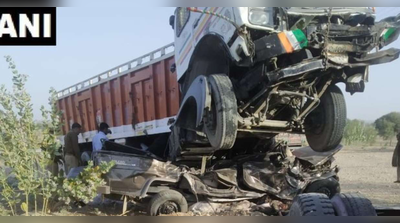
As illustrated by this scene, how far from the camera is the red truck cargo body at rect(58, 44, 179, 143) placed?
761 cm

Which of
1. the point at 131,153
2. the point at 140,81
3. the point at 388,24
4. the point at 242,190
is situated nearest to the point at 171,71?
the point at 140,81

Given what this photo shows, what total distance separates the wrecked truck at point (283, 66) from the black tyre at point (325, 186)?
1200mm

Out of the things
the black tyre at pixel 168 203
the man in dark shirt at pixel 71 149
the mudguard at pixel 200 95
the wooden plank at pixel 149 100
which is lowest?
the black tyre at pixel 168 203

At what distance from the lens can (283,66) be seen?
4645 millimetres

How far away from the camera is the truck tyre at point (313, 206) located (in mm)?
3234

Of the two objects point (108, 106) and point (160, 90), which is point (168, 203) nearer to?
point (160, 90)

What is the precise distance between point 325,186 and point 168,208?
2.19 metres

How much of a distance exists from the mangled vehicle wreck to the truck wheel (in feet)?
5.04

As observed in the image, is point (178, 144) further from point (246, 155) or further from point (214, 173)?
point (246, 155)

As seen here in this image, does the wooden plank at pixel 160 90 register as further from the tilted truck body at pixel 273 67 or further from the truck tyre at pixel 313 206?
the truck tyre at pixel 313 206

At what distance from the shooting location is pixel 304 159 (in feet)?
21.4

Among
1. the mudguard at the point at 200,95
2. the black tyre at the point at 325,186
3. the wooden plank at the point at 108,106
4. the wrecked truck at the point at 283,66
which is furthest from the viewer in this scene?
the wooden plank at the point at 108,106

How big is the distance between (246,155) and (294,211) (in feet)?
10.2

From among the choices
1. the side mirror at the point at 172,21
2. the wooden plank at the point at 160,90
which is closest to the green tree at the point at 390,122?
the side mirror at the point at 172,21
